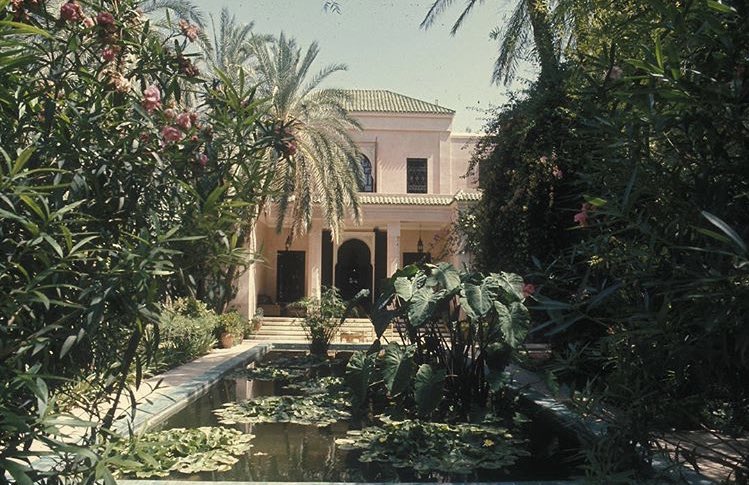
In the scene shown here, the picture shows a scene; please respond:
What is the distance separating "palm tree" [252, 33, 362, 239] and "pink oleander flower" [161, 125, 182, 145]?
14229mm

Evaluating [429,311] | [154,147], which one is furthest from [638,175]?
[429,311]

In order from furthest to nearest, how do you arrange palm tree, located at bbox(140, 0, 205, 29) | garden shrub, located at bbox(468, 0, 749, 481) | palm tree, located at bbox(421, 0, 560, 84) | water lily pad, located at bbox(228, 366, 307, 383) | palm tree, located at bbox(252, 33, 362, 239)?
palm tree, located at bbox(252, 33, 362, 239), palm tree, located at bbox(140, 0, 205, 29), palm tree, located at bbox(421, 0, 560, 84), water lily pad, located at bbox(228, 366, 307, 383), garden shrub, located at bbox(468, 0, 749, 481)

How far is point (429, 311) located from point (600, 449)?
14.4ft

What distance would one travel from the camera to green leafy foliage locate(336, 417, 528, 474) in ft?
16.7

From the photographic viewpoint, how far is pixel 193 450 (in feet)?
17.5

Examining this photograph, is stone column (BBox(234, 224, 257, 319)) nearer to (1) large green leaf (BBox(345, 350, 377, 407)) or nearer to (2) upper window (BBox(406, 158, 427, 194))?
(2) upper window (BBox(406, 158, 427, 194))

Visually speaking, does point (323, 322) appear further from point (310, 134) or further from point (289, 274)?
point (289, 274)

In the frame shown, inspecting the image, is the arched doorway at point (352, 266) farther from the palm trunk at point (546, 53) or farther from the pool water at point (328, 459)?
the pool water at point (328, 459)

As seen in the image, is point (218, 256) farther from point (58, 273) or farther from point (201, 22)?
point (201, 22)

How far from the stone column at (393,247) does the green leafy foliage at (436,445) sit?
52.8 ft

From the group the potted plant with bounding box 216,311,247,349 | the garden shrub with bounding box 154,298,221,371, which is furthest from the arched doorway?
the garden shrub with bounding box 154,298,221,371

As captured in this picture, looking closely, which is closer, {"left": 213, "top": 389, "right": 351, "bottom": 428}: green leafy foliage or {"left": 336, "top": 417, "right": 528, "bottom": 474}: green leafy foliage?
{"left": 336, "top": 417, "right": 528, "bottom": 474}: green leafy foliage

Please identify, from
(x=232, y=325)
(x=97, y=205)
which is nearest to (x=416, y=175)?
(x=232, y=325)

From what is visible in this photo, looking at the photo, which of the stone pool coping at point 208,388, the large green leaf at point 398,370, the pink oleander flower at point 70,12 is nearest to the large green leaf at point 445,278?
the large green leaf at point 398,370
